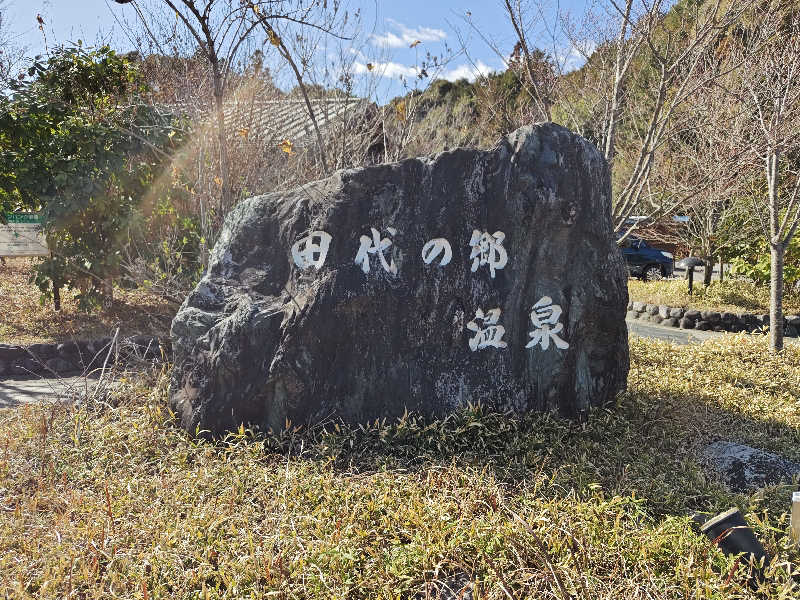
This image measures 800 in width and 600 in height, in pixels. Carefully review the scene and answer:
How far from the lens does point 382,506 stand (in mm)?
2775

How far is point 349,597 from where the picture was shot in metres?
2.25

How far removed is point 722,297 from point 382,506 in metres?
9.11

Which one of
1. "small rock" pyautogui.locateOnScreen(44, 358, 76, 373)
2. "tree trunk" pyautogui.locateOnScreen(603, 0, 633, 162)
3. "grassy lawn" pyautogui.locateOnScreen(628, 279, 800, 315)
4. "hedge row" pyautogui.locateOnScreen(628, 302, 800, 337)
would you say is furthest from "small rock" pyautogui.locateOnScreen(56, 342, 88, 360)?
"grassy lawn" pyautogui.locateOnScreen(628, 279, 800, 315)

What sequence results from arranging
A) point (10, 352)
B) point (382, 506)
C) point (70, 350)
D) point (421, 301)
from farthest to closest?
point (70, 350)
point (10, 352)
point (421, 301)
point (382, 506)

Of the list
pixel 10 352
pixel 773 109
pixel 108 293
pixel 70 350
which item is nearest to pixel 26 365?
pixel 10 352

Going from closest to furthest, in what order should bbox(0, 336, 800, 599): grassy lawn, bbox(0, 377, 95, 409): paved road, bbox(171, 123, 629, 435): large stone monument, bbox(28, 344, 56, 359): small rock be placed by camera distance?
bbox(0, 336, 800, 599): grassy lawn
bbox(171, 123, 629, 435): large stone monument
bbox(0, 377, 95, 409): paved road
bbox(28, 344, 56, 359): small rock

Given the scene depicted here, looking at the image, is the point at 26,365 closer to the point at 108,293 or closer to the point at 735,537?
the point at 108,293

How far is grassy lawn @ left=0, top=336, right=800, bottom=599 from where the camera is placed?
7.63 ft

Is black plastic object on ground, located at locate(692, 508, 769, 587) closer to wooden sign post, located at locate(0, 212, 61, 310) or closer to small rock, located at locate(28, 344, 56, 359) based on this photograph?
small rock, located at locate(28, 344, 56, 359)

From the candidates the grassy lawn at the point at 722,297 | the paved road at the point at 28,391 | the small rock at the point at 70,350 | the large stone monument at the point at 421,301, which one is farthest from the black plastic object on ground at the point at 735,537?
the grassy lawn at the point at 722,297

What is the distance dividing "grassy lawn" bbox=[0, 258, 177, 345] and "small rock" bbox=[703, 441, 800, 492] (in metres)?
5.30

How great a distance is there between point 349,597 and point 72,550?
46.8 inches

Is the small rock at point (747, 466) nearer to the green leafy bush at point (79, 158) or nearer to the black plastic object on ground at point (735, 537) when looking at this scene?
the black plastic object on ground at point (735, 537)

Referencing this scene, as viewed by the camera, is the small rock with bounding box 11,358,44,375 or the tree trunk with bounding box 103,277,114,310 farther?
the tree trunk with bounding box 103,277,114,310
